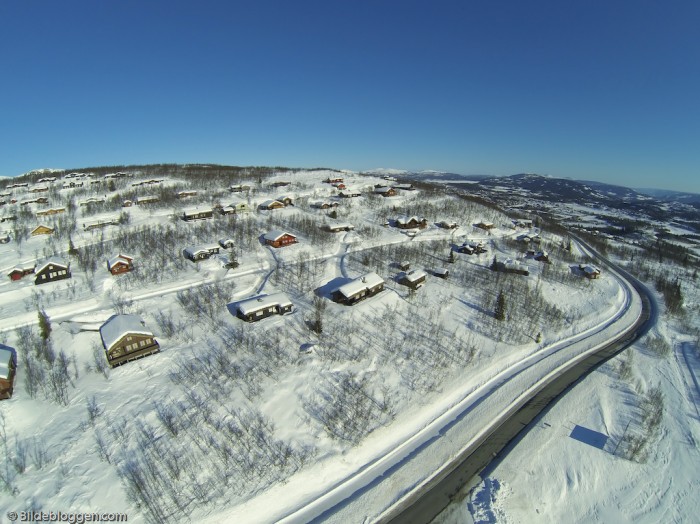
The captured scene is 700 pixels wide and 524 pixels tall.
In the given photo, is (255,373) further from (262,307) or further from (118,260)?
(118,260)

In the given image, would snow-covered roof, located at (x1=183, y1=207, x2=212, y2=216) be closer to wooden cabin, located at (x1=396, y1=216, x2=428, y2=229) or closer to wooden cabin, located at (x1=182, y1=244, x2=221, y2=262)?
wooden cabin, located at (x1=182, y1=244, x2=221, y2=262)

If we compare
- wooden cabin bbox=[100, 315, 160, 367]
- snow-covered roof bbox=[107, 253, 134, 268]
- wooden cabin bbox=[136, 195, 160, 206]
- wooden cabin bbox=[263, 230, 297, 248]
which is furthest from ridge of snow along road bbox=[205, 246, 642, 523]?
wooden cabin bbox=[136, 195, 160, 206]

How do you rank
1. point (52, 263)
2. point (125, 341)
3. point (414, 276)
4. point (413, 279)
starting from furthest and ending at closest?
point (414, 276) < point (413, 279) < point (52, 263) < point (125, 341)

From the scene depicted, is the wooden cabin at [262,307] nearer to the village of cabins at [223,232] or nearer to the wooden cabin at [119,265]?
the village of cabins at [223,232]

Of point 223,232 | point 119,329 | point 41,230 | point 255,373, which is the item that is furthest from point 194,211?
point 255,373

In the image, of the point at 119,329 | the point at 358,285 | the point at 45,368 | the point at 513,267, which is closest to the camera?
the point at 45,368

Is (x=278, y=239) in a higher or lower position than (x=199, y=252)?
higher

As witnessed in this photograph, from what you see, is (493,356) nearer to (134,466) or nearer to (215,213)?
(134,466)
